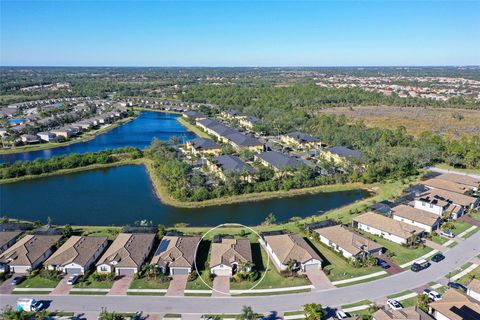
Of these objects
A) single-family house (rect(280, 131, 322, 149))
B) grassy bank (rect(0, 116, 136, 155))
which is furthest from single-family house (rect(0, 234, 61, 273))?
single-family house (rect(280, 131, 322, 149))

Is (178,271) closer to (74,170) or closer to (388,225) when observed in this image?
(388,225)

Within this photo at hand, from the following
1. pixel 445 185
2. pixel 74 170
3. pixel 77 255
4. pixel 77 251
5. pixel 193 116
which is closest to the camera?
pixel 77 255

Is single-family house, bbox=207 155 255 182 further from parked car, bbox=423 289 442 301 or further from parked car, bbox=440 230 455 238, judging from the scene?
parked car, bbox=423 289 442 301

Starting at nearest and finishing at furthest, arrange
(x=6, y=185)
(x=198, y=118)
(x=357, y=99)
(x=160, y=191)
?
(x=160, y=191) → (x=6, y=185) → (x=198, y=118) → (x=357, y=99)

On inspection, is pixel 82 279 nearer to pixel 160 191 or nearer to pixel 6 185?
pixel 160 191

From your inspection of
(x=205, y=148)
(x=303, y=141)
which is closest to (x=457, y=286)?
(x=205, y=148)

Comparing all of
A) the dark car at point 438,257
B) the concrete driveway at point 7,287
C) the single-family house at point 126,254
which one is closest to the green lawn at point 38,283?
the concrete driveway at point 7,287

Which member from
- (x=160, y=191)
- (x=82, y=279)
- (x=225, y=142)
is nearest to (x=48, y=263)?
(x=82, y=279)

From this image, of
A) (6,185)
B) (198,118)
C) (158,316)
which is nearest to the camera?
(158,316)
